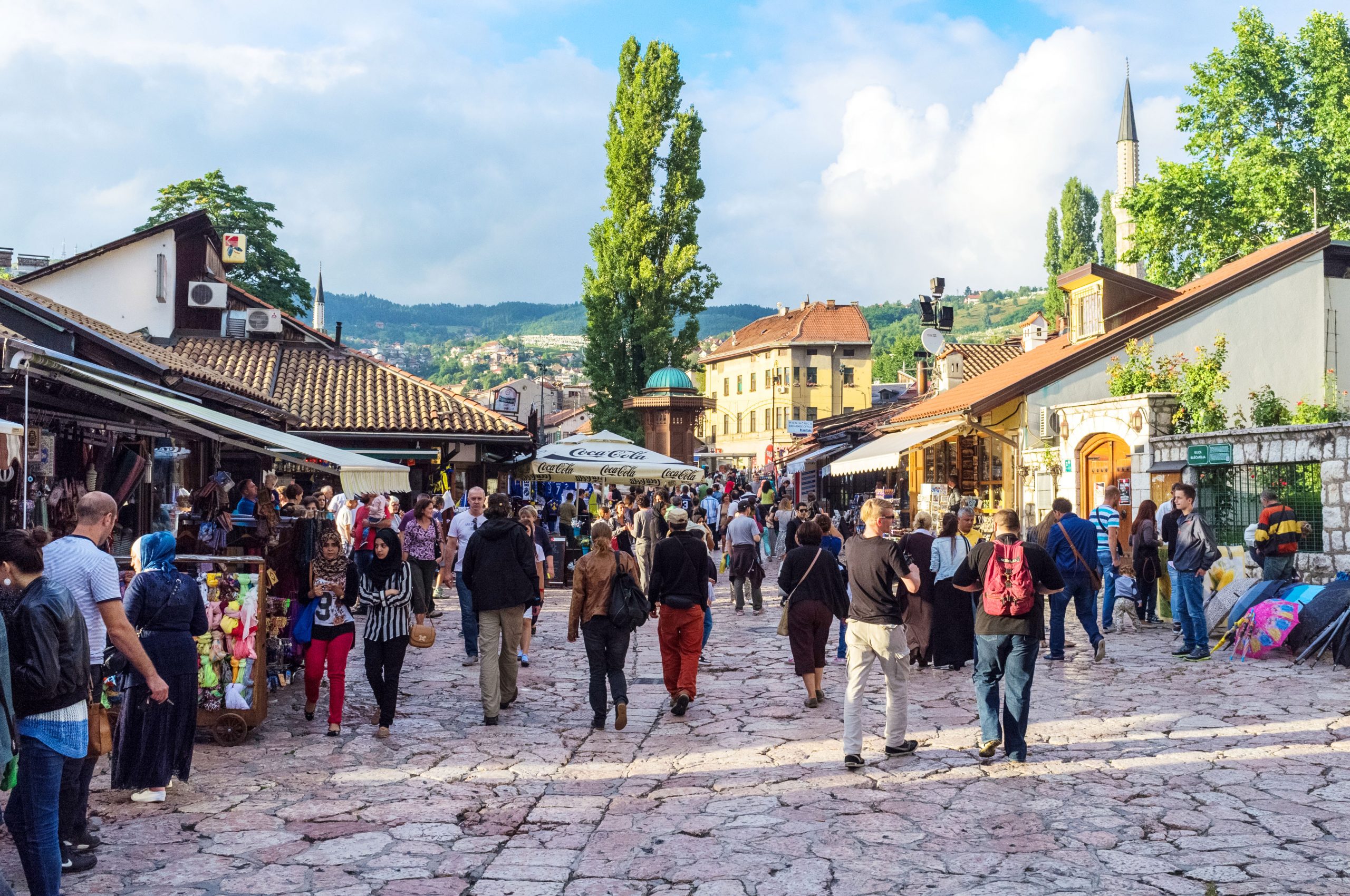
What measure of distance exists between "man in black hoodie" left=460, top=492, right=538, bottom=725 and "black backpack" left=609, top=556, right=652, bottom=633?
71 cm

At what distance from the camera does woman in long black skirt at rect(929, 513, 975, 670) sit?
427 inches

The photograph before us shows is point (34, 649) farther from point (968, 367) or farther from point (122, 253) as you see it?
point (968, 367)

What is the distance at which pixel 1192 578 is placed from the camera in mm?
11531

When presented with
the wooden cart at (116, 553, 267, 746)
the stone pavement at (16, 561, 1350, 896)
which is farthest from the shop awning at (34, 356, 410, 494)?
the stone pavement at (16, 561, 1350, 896)

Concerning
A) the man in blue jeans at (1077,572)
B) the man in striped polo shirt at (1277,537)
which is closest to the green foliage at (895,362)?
the man in striped polo shirt at (1277,537)

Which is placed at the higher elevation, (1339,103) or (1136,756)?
(1339,103)

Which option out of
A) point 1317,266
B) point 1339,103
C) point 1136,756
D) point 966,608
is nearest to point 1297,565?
point 966,608

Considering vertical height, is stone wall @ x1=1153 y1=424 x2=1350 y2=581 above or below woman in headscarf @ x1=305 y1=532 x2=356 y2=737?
above

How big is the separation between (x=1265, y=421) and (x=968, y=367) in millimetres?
20468

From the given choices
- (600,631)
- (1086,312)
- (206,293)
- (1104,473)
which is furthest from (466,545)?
(1086,312)

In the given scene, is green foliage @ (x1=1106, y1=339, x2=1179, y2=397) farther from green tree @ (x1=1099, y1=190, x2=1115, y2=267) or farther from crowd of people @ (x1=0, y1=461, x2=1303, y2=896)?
green tree @ (x1=1099, y1=190, x2=1115, y2=267)

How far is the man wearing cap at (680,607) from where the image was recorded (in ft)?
30.1

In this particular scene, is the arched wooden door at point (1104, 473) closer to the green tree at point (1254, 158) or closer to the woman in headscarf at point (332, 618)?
the woman in headscarf at point (332, 618)

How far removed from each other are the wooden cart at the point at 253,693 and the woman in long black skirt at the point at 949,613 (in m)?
6.10
